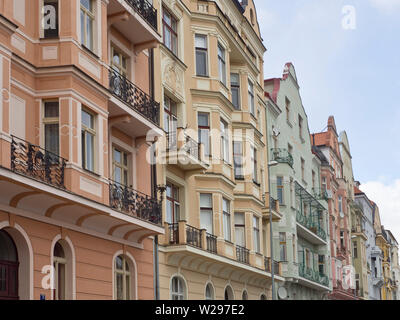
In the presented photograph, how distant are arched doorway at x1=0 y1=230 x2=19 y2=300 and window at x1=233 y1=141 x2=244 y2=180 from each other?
59.8 ft

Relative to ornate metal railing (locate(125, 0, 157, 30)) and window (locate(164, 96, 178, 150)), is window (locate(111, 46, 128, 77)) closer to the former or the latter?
ornate metal railing (locate(125, 0, 157, 30))

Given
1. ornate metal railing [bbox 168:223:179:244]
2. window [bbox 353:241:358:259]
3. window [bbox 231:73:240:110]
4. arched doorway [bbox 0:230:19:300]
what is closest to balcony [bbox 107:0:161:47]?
ornate metal railing [bbox 168:223:179:244]

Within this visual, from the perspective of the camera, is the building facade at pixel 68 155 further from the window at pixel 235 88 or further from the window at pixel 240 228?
the window at pixel 235 88

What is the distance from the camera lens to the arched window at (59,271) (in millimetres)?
17719

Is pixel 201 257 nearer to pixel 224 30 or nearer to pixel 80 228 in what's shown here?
pixel 80 228

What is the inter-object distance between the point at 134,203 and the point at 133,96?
11.3ft

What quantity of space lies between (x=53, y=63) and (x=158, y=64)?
8.39 metres

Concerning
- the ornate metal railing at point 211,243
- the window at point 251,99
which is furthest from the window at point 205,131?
the window at point 251,99

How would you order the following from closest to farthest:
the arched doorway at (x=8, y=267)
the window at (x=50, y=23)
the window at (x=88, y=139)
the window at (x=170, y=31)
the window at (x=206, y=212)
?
the arched doorway at (x=8, y=267)
the window at (x=50, y=23)
the window at (x=88, y=139)
the window at (x=170, y=31)
the window at (x=206, y=212)

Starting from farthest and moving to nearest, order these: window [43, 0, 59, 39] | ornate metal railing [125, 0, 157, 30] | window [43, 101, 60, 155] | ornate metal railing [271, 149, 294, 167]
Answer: ornate metal railing [271, 149, 294, 167]
ornate metal railing [125, 0, 157, 30]
window [43, 0, 59, 39]
window [43, 101, 60, 155]

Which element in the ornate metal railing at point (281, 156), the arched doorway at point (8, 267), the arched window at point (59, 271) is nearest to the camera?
the arched doorway at point (8, 267)

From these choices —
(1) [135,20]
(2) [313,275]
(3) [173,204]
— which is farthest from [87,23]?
(2) [313,275]

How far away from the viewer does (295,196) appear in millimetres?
46031

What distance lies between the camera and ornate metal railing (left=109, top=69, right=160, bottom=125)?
827 inches
